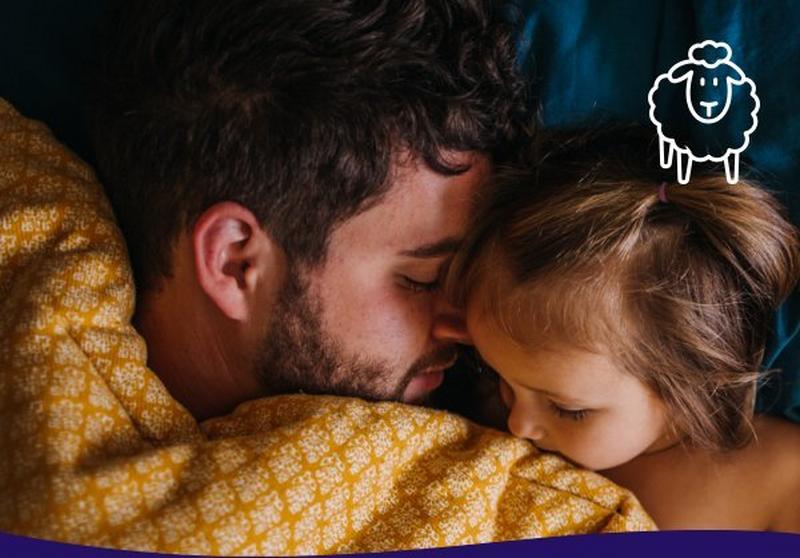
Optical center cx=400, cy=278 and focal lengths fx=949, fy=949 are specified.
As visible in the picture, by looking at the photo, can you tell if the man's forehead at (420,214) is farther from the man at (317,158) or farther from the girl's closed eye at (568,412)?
the girl's closed eye at (568,412)

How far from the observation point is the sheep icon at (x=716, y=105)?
94 cm

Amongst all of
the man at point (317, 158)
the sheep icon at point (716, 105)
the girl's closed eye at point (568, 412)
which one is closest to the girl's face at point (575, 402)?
the girl's closed eye at point (568, 412)

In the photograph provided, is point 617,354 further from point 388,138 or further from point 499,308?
point 388,138

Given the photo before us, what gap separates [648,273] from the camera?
89cm

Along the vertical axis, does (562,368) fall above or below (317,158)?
below

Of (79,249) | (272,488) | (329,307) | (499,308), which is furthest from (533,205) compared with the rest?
(79,249)

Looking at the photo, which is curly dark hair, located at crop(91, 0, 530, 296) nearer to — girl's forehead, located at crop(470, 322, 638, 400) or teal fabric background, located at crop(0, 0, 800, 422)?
teal fabric background, located at crop(0, 0, 800, 422)

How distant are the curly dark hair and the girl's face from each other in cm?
19

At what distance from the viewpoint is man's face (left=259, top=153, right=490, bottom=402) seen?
3.18 feet

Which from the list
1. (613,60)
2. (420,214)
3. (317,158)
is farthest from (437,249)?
(613,60)

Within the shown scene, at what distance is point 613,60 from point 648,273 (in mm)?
258

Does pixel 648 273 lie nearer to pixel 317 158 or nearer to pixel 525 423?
pixel 525 423

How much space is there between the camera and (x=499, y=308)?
0.93m

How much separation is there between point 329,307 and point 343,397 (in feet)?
0.33
